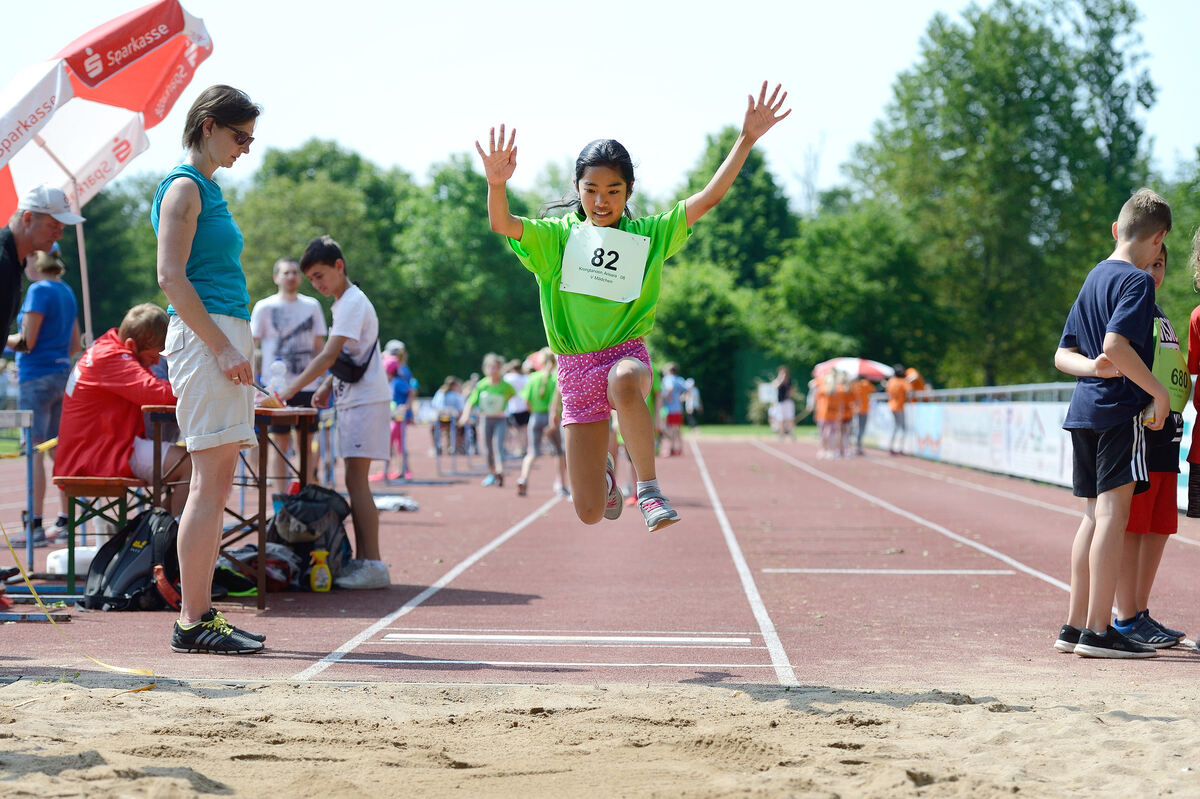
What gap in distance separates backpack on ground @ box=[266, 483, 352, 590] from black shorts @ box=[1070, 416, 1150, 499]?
4.33 m

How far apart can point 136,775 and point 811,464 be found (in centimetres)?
2187

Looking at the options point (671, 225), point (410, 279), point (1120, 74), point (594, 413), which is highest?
point (1120, 74)

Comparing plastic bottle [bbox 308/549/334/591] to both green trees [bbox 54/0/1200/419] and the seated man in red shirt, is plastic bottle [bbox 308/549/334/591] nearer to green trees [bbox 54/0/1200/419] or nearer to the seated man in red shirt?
the seated man in red shirt

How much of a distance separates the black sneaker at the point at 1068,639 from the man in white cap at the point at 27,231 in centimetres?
551

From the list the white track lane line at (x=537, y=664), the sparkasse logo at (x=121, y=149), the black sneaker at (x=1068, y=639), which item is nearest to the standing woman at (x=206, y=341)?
the white track lane line at (x=537, y=664)

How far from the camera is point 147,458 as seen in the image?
7164 mm

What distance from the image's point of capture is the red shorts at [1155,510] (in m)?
5.84

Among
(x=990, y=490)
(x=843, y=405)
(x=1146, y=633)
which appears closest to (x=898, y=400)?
(x=843, y=405)

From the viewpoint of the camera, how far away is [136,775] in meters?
3.38

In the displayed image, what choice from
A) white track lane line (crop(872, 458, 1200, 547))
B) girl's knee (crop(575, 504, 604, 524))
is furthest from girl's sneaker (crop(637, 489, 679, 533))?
white track lane line (crop(872, 458, 1200, 547))

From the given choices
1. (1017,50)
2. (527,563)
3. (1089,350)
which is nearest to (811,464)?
(527,563)

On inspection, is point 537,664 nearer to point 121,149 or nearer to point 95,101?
point 95,101

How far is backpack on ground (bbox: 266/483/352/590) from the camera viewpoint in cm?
755

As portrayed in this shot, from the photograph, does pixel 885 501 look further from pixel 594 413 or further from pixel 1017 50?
pixel 1017 50
